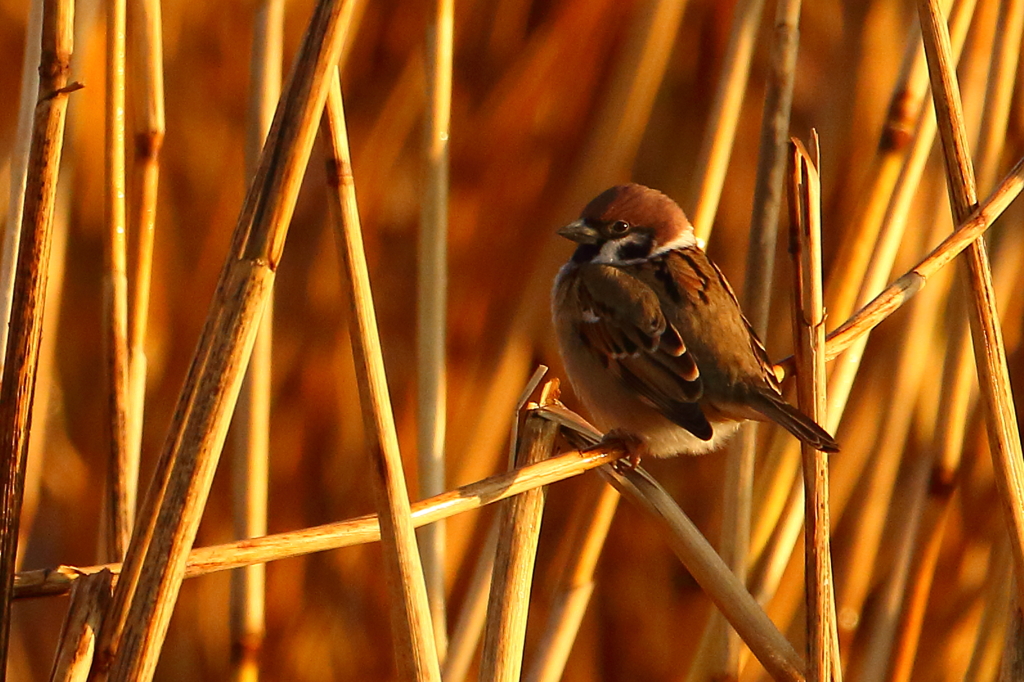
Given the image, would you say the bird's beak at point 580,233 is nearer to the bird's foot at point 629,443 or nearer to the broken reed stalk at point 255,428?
the bird's foot at point 629,443

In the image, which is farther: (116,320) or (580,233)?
(580,233)

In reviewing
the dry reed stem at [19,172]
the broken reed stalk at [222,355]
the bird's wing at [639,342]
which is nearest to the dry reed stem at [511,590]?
the broken reed stalk at [222,355]

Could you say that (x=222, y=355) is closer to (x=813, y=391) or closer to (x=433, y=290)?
(x=813, y=391)

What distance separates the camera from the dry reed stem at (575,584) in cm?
184

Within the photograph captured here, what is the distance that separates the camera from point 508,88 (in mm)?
2533

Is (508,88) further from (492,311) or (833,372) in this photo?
(833,372)

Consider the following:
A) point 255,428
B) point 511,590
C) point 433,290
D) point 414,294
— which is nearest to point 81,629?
point 511,590

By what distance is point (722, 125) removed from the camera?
214 centimetres

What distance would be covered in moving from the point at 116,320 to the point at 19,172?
32 cm

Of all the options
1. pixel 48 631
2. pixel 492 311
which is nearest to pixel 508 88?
pixel 492 311

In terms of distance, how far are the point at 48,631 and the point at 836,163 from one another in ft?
6.99

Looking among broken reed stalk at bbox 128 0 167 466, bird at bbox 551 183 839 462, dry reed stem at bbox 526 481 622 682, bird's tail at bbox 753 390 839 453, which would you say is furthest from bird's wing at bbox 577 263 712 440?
broken reed stalk at bbox 128 0 167 466

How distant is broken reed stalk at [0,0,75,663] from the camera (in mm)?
1255

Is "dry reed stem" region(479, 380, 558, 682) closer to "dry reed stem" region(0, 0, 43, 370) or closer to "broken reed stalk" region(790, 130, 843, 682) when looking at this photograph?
"broken reed stalk" region(790, 130, 843, 682)
